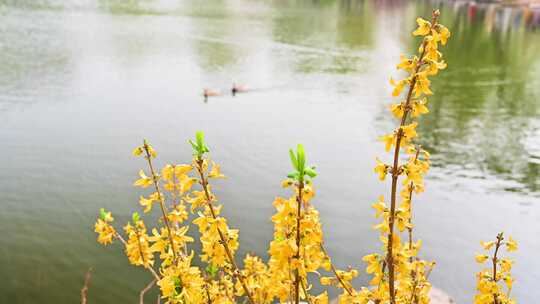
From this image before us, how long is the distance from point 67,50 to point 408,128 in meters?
29.8

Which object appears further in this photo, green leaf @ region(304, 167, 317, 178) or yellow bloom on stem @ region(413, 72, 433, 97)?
yellow bloom on stem @ region(413, 72, 433, 97)

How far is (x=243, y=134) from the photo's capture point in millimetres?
18016

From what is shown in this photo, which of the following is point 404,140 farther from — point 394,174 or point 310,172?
point 310,172

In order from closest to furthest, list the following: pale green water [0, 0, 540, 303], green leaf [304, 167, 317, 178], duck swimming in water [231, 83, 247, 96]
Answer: green leaf [304, 167, 317, 178] < pale green water [0, 0, 540, 303] < duck swimming in water [231, 83, 247, 96]

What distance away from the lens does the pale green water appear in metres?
10.9

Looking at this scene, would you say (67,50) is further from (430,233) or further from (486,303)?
(486,303)

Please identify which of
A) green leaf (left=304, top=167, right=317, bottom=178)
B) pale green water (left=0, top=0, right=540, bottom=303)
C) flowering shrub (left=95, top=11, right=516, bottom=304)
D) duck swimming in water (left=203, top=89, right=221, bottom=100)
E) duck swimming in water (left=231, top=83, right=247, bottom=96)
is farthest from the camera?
duck swimming in water (left=231, top=83, right=247, bottom=96)

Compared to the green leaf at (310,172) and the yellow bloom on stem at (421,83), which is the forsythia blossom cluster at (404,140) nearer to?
the yellow bloom on stem at (421,83)

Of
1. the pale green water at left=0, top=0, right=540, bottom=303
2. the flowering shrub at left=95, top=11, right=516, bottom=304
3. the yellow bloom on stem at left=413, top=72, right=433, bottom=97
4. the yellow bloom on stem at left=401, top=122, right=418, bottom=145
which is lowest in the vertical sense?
the pale green water at left=0, top=0, right=540, bottom=303

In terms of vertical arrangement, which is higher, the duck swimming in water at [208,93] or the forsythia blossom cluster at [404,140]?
the forsythia blossom cluster at [404,140]

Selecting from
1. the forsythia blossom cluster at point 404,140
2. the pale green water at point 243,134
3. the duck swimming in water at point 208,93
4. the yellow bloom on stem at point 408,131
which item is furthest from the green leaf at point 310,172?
the duck swimming in water at point 208,93

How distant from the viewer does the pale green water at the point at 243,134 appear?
35.9 feet

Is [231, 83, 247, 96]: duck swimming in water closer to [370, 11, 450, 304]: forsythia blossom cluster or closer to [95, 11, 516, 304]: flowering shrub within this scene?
[95, 11, 516, 304]: flowering shrub

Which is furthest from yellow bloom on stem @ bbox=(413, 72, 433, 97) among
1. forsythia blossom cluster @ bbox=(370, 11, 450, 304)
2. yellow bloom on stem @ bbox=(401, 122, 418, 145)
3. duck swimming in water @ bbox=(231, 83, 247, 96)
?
duck swimming in water @ bbox=(231, 83, 247, 96)
